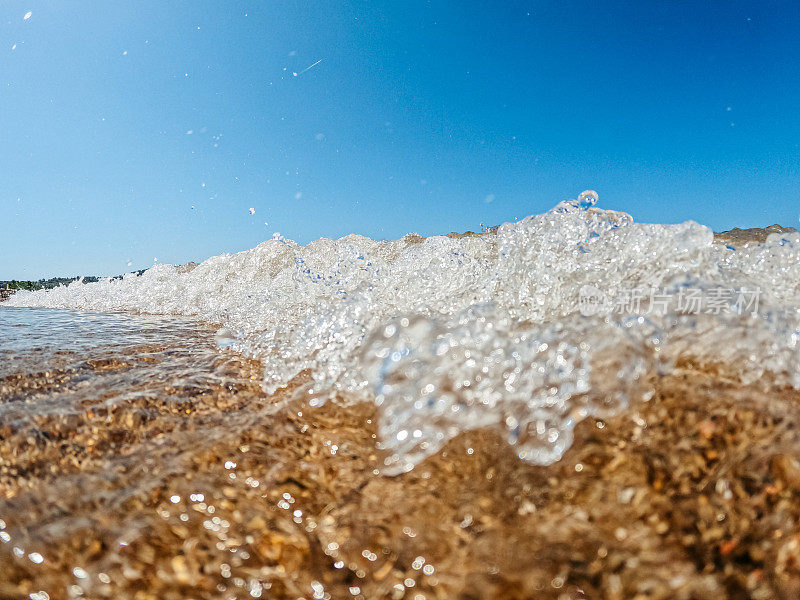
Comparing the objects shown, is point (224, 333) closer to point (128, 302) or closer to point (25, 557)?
point (25, 557)

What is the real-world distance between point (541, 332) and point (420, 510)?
3.27 feet

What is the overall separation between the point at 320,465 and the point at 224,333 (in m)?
3.33

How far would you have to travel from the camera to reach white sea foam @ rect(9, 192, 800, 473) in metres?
1.63

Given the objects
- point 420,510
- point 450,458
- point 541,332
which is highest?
point 541,332

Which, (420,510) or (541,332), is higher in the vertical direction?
(541,332)

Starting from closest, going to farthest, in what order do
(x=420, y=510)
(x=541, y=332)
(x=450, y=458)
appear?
(x=420, y=510), (x=450, y=458), (x=541, y=332)

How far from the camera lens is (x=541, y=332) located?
76.2 inches

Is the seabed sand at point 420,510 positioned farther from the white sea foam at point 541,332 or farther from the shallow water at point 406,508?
the white sea foam at point 541,332

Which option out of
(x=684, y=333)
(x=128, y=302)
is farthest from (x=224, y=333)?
(x=128, y=302)

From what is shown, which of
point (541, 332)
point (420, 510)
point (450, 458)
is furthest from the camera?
point (541, 332)

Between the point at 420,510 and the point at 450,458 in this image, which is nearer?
the point at 420,510

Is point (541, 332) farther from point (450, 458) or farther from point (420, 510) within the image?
point (420, 510)

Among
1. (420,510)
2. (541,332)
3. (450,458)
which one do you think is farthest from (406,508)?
(541,332)

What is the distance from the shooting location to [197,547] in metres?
1.17
